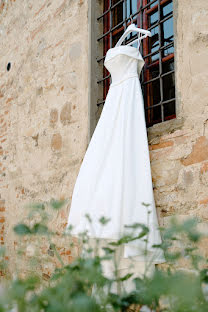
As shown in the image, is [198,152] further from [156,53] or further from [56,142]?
[56,142]

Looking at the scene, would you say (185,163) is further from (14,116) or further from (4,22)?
(4,22)

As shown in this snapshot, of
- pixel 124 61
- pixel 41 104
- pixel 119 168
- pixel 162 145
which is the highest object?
pixel 41 104

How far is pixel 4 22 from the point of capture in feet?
16.3

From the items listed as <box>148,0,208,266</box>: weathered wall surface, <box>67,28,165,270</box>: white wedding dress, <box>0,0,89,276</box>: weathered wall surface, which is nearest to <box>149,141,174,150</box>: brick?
<box>148,0,208,266</box>: weathered wall surface

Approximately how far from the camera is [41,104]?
3846mm

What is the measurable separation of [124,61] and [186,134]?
73 cm

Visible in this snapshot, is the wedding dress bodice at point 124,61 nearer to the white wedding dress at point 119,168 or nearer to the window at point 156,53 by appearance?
the white wedding dress at point 119,168

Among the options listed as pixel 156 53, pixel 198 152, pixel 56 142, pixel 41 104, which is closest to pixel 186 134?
pixel 198 152

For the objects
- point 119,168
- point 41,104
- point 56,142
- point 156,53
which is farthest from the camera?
point 41,104

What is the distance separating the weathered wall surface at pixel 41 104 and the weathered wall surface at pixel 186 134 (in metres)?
0.95

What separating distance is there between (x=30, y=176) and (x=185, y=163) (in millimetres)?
2106

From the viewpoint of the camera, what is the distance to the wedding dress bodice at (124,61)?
250cm

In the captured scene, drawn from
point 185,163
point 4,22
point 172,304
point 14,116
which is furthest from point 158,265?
point 4,22

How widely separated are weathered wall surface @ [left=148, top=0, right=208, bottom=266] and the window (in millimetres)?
226
